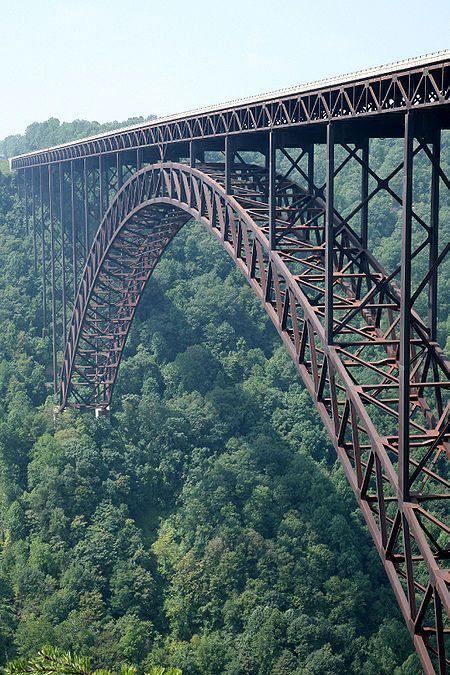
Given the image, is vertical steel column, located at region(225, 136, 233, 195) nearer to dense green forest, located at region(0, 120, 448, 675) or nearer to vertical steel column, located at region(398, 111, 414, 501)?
vertical steel column, located at region(398, 111, 414, 501)

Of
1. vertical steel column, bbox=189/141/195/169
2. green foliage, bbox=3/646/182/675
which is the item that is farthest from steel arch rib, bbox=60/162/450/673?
green foliage, bbox=3/646/182/675

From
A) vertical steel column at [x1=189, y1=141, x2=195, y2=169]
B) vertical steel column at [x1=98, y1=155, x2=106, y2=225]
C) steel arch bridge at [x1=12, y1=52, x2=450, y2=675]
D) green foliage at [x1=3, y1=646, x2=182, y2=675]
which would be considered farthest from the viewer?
vertical steel column at [x1=98, y1=155, x2=106, y2=225]

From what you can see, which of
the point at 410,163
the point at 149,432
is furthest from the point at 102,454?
the point at 410,163

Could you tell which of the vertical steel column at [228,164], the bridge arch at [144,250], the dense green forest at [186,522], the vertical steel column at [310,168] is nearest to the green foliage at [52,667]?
the bridge arch at [144,250]

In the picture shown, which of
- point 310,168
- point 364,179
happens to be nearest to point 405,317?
point 364,179

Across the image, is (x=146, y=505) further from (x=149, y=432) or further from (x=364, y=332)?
(x=364, y=332)

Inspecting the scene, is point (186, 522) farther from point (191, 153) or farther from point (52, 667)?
point (52, 667)
